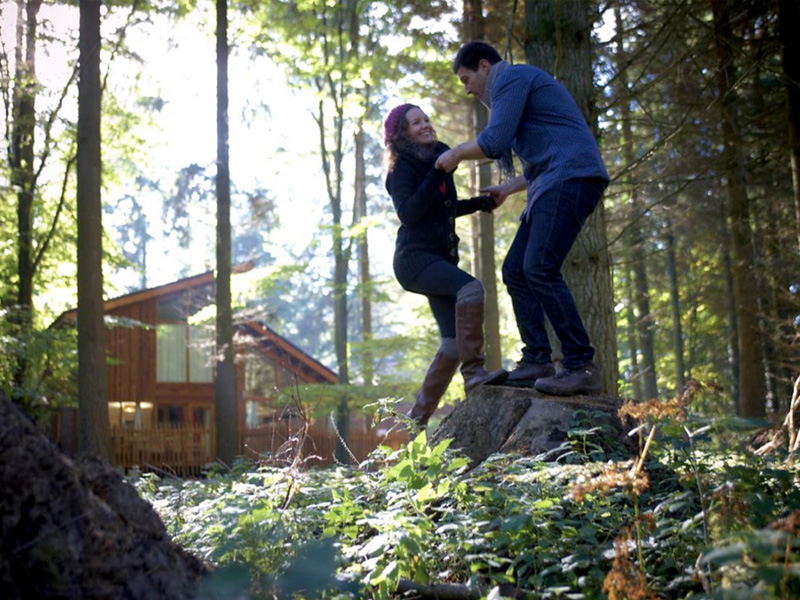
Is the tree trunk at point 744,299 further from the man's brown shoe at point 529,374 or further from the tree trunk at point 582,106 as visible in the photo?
the man's brown shoe at point 529,374

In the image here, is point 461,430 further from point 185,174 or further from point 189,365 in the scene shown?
point 185,174

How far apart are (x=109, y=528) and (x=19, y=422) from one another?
14.0 inches

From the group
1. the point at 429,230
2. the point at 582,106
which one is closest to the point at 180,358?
the point at 582,106

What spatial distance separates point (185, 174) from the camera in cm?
3394

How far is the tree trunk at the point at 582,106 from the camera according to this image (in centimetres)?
723

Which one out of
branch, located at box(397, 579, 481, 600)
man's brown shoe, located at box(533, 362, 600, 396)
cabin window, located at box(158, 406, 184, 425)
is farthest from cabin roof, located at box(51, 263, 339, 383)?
branch, located at box(397, 579, 481, 600)

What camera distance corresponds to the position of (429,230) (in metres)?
6.11

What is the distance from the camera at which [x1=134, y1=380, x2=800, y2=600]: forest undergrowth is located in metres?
2.37

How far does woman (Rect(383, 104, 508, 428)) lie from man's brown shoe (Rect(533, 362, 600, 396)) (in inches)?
27.5

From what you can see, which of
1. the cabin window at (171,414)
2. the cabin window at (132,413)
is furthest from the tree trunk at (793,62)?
the cabin window at (171,414)

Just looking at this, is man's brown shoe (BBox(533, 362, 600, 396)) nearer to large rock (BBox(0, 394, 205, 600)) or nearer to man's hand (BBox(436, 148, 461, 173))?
man's hand (BBox(436, 148, 461, 173))

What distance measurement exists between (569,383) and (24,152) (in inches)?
718

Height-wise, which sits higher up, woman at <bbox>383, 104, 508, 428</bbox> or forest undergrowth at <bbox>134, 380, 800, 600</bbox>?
woman at <bbox>383, 104, 508, 428</bbox>

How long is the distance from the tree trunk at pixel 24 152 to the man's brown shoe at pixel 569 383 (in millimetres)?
15798
